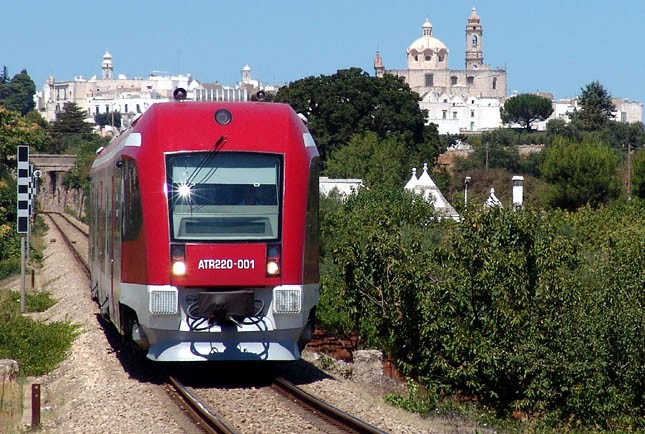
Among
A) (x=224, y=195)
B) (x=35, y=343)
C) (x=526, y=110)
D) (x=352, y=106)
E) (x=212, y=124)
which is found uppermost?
(x=526, y=110)

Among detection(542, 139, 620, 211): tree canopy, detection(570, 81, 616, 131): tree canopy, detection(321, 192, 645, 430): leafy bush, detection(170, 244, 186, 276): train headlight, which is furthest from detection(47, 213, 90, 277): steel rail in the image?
detection(570, 81, 616, 131): tree canopy

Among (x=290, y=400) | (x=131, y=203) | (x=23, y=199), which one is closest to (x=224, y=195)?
(x=131, y=203)

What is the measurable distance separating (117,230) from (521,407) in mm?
7490

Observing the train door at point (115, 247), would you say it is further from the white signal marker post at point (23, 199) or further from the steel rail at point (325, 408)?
the white signal marker post at point (23, 199)

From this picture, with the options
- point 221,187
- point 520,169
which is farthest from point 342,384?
point 520,169

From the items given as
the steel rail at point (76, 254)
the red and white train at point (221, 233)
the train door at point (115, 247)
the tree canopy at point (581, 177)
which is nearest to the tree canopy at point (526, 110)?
the tree canopy at point (581, 177)

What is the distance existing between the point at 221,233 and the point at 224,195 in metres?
0.49

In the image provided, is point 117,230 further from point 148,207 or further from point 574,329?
point 574,329

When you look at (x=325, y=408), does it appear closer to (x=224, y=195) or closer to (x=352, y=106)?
(x=224, y=195)

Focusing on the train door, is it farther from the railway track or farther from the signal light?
the signal light

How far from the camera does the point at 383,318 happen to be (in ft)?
70.0

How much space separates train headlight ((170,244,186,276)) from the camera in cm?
1434

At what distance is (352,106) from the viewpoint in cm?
8306

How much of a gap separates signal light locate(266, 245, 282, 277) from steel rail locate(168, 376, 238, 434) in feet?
5.68
